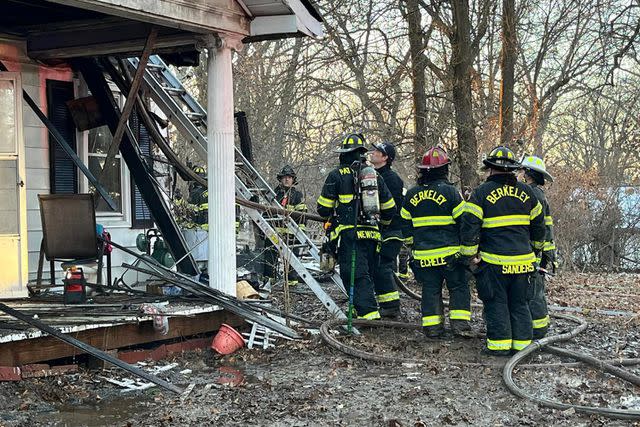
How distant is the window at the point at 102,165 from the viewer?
33.6ft

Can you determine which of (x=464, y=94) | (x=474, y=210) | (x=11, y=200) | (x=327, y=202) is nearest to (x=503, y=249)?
(x=474, y=210)

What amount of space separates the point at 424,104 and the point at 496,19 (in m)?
2.45

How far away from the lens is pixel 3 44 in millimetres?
8625

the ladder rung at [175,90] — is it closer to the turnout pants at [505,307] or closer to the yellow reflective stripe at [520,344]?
the turnout pants at [505,307]

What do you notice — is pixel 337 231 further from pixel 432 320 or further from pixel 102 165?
pixel 102 165

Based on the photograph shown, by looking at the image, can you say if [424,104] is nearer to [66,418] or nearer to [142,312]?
[142,312]

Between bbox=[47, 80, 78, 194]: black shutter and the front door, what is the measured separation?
125 centimetres

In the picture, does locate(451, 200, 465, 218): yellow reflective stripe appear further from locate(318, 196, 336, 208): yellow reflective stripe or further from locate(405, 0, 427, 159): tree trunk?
locate(405, 0, 427, 159): tree trunk

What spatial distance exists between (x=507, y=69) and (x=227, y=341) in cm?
916

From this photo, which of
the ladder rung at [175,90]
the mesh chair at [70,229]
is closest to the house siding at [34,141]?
the mesh chair at [70,229]

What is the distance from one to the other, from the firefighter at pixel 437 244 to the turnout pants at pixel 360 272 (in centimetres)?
62

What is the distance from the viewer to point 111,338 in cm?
698

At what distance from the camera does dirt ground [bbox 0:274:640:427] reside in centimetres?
542

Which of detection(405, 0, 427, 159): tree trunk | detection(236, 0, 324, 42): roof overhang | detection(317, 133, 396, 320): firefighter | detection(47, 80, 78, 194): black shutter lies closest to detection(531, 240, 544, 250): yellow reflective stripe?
detection(317, 133, 396, 320): firefighter
